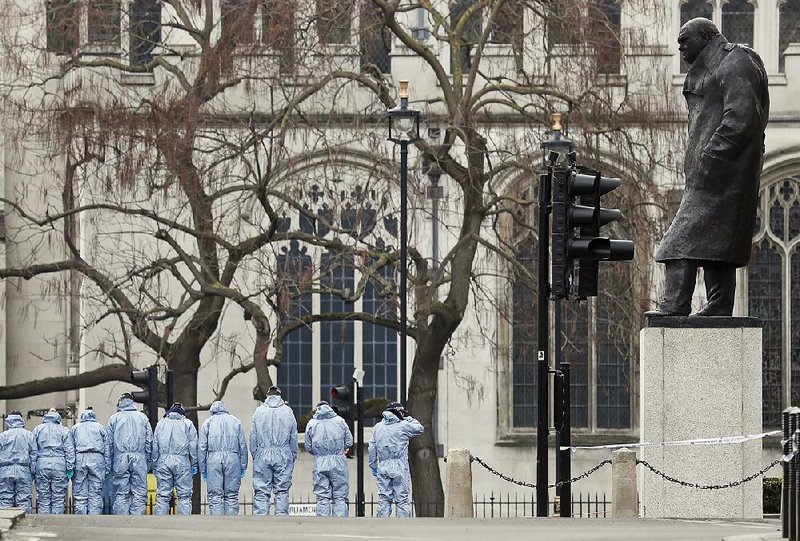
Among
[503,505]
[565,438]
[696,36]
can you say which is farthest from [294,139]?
[696,36]

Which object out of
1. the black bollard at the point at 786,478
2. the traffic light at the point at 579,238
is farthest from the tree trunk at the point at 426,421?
the black bollard at the point at 786,478

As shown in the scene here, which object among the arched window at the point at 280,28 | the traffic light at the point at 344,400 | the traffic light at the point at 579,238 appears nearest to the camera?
the traffic light at the point at 579,238

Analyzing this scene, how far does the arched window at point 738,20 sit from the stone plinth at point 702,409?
1906cm

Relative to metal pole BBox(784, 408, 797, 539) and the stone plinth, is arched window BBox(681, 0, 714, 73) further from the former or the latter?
metal pole BBox(784, 408, 797, 539)

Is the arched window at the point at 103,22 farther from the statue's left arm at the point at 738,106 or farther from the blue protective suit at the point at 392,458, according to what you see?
the statue's left arm at the point at 738,106

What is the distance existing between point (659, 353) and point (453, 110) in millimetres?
9367

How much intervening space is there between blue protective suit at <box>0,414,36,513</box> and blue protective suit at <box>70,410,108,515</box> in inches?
22.7

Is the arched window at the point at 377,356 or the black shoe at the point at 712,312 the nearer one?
the black shoe at the point at 712,312

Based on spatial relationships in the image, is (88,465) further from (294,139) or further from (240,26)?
(240,26)

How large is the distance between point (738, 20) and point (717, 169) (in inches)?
742

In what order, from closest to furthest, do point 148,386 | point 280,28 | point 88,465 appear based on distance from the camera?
point 88,465
point 148,386
point 280,28

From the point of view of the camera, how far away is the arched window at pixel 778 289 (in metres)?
36.2

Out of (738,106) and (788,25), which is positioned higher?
(788,25)

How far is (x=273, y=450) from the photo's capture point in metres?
24.7
